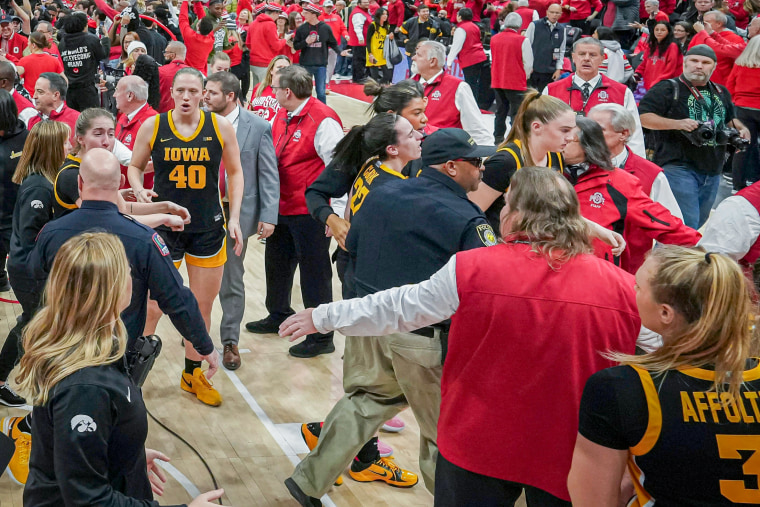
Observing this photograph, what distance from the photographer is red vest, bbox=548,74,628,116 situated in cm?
666

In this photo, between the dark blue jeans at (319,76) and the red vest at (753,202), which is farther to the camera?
the dark blue jeans at (319,76)

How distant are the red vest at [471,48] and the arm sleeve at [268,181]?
323 inches

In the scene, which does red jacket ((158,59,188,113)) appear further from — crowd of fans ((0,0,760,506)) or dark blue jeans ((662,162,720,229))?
dark blue jeans ((662,162,720,229))

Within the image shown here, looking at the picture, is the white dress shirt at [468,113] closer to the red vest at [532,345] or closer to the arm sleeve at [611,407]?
the red vest at [532,345]

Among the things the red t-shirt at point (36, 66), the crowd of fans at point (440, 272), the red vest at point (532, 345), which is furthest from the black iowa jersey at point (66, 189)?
the red t-shirt at point (36, 66)

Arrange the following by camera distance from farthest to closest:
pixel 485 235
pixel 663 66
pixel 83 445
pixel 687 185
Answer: pixel 663 66 → pixel 687 185 → pixel 485 235 → pixel 83 445

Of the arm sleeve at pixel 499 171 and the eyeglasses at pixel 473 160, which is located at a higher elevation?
the eyeglasses at pixel 473 160

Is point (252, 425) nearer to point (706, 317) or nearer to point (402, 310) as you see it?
point (402, 310)

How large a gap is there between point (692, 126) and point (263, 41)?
8.65 metres

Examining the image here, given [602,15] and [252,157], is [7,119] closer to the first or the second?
[252,157]

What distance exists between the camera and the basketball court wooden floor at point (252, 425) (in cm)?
399

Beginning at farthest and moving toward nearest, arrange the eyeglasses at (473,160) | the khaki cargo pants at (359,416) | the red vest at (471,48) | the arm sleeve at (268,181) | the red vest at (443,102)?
1. the red vest at (471,48)
2. the red vest at (443,102)
3. the arm sleeve at (268,181)
4. the khaki cargo pants at (359,416)
5. the eyeglasses at (473,160)

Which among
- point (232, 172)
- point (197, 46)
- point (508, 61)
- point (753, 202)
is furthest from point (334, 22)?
point (753, 202)

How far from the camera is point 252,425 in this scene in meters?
4.66
